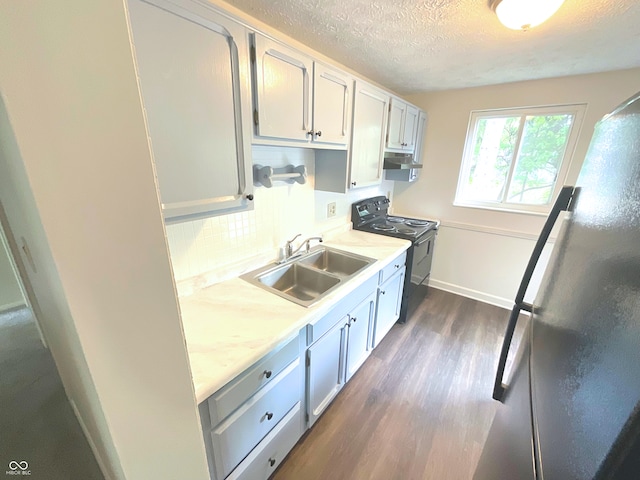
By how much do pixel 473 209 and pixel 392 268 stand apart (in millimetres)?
1524

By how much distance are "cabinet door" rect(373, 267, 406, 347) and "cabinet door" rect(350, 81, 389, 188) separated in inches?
34.3

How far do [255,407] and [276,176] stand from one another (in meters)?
1.21

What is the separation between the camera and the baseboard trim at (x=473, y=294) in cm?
289

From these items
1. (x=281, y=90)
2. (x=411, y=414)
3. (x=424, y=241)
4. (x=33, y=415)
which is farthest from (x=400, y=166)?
(x=33, y=415)

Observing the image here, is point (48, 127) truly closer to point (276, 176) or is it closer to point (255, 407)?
point (255, 407)

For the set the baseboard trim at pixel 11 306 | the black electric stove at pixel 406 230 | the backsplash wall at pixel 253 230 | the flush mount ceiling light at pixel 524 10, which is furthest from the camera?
the black electric stove at pixel 406 230

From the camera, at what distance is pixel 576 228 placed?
0.62m

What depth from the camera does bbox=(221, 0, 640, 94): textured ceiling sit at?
3.97 feet

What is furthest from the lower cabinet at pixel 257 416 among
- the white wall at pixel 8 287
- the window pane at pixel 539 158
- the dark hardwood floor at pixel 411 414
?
the window pane at pixel 539 158

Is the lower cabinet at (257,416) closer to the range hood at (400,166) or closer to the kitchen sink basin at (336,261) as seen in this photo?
the kitchen sink basin at (336,261)

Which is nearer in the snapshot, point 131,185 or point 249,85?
point 131,185

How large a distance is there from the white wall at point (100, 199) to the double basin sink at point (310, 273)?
87 cm

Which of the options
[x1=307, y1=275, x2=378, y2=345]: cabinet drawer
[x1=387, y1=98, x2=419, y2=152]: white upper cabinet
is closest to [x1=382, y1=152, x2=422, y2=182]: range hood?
[x1=387, y1=98, x2=419, y2=152]: white upper cabinet

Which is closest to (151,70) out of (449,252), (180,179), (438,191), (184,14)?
(184,14)
